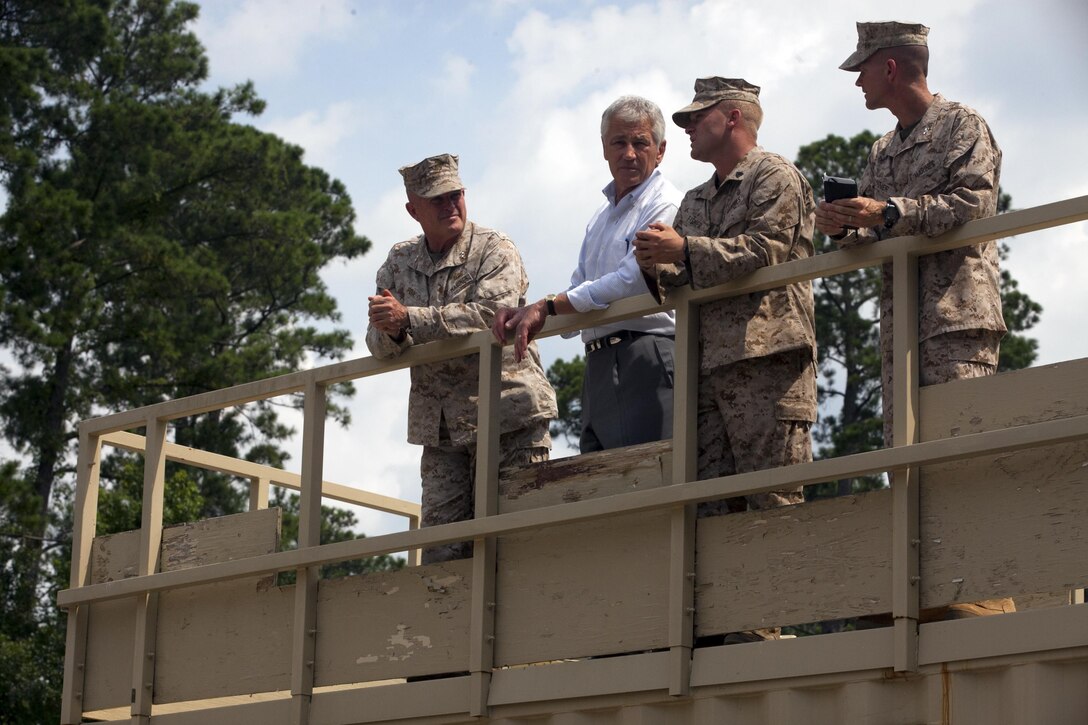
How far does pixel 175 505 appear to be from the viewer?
67.6ft

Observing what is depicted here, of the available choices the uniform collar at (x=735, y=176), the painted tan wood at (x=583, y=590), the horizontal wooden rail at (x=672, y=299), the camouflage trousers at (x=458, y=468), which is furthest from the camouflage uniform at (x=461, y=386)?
the uniform collar at (x=735, y=176)

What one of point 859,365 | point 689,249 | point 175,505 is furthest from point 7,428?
point 689,249

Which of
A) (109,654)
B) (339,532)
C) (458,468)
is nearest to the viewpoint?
(458,468)

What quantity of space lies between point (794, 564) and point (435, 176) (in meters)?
2.54

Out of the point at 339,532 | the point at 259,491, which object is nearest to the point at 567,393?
the point at 339,532

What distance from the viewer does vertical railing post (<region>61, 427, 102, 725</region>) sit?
806 centimetres

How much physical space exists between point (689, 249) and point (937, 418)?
1.02 m

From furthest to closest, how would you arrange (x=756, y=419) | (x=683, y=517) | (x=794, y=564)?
(x=756, y=419) < (x=683, y=517) < (x=794, y=564)

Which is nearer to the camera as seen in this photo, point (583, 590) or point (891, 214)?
point (891, 214)

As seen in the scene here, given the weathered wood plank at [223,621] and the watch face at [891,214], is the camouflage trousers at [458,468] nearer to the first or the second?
the weathered wood plank at [223,621]

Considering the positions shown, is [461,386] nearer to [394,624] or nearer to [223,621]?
[394,624]

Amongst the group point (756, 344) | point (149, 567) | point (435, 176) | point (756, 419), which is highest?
point (435, 176)

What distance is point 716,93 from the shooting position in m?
6.64

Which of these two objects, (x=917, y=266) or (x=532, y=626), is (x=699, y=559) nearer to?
(x=532, y=626)
